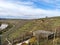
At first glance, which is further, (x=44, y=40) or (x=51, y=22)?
(x=51, y=22)

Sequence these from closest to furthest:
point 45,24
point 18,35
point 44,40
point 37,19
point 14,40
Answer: point 44,40
point 14,40
point 18,35
point 45,24
point 37,19

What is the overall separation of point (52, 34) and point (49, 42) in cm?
171

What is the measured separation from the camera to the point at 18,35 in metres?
31.0

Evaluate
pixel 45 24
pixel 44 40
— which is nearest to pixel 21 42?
pixel 44 40

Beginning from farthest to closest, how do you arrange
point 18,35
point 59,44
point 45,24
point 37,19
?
1. point 37,19
2. point 45,24
3. point 18,35
4. point 59,44

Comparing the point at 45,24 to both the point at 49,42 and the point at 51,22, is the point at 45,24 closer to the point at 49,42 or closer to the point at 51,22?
the point at 51,22

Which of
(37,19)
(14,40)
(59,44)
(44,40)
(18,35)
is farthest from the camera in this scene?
(37,19)

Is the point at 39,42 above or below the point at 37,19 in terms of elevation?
below

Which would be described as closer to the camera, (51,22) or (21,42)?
(21,42)

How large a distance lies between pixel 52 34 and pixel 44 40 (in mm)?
1622

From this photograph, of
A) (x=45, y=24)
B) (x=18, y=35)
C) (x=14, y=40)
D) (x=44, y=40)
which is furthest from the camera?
(x=45, y=24)

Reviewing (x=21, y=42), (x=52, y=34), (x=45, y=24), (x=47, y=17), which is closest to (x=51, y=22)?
(x=45, y=24)

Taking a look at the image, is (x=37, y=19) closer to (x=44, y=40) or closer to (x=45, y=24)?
(x=45, y=24)

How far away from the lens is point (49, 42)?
26688 mm
